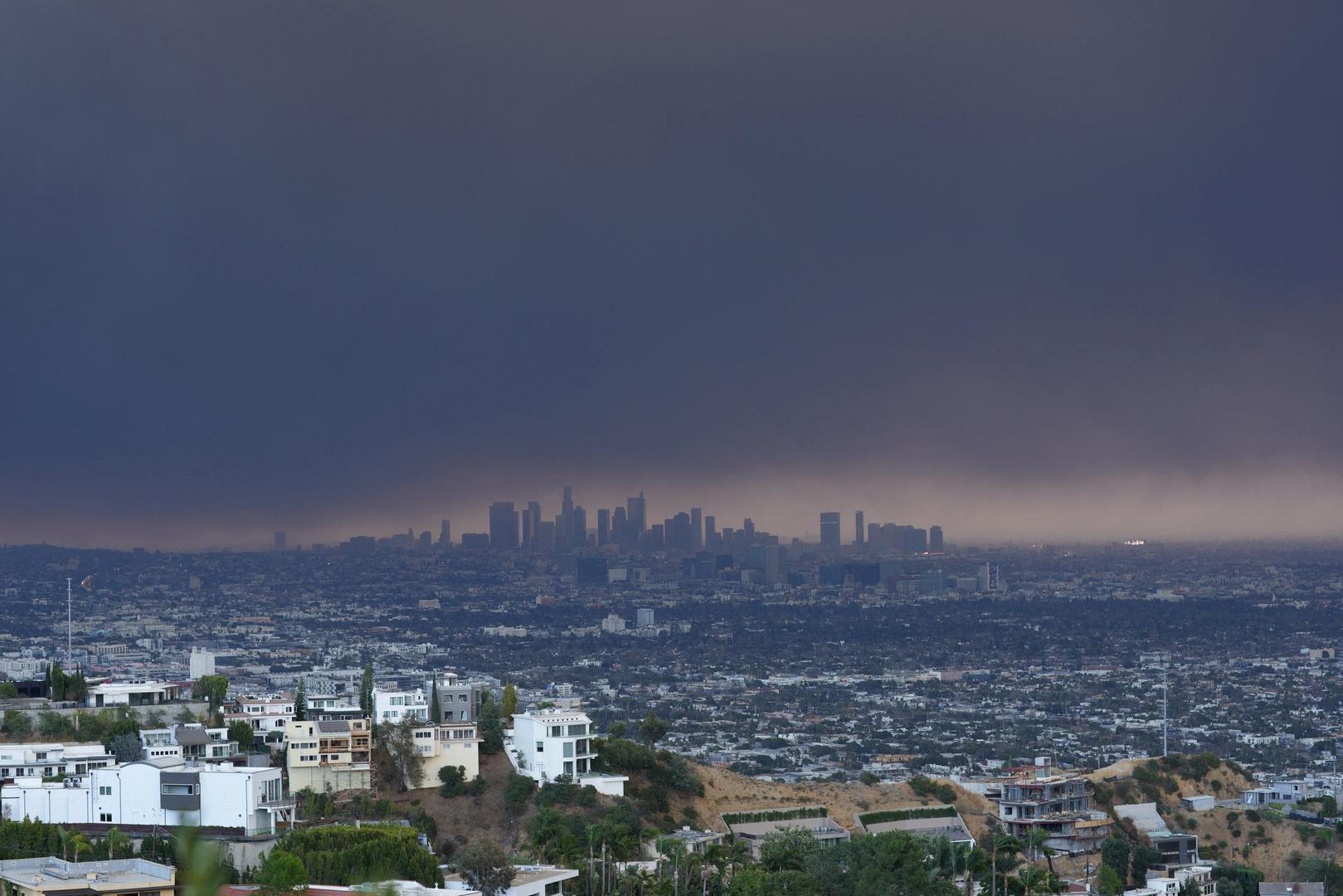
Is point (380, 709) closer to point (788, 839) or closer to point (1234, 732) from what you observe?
point (788, 839)

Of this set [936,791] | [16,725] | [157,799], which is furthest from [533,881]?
[936,791]

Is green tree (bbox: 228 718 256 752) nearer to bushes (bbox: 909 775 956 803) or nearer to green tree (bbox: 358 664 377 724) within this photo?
green tree (bbox: 358 664 377 724)

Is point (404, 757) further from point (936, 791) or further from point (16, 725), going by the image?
point (936, 791)

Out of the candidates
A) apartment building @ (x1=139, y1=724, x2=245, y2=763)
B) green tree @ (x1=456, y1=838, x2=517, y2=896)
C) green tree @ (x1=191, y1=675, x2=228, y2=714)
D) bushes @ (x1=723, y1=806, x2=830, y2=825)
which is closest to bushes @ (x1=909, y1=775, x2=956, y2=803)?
bushes @ (x1=723, y1=806, x2=830, y2=825)

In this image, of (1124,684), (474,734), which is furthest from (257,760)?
(1124,684)

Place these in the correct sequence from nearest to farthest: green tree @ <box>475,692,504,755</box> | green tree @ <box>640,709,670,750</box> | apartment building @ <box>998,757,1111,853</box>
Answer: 1. green tree @ <box>475,692,504,755</box>
2. apartment building @ <box>998,757,1111,853</box>
3. green tree @ <box>640,709,670,750</box>

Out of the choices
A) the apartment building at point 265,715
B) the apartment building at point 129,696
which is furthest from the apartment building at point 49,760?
the apartment building at point 129,696

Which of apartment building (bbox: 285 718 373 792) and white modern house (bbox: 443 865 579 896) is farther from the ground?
apartment building (bbox: 285 718 373 792)
